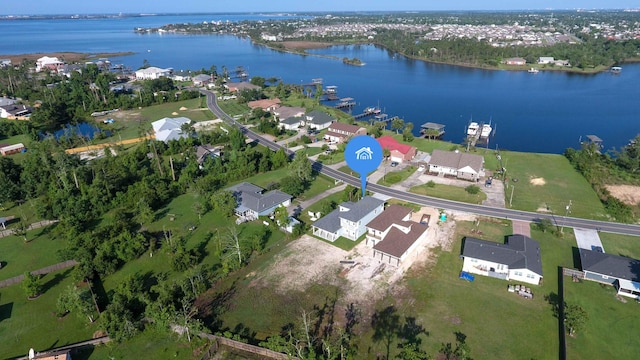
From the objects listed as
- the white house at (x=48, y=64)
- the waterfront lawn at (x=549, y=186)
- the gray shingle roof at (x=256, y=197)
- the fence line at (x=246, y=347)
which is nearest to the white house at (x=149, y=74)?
the white house at (x=48, y=64)

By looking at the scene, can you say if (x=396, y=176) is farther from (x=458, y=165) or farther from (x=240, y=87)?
(x=240, y=87)

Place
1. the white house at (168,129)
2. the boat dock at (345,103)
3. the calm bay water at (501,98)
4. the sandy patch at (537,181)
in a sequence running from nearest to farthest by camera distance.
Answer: the sandy patch at (537,181)
the white house at (168,129)
the calm bay water at (501,98)
the boat dock at (345,103)

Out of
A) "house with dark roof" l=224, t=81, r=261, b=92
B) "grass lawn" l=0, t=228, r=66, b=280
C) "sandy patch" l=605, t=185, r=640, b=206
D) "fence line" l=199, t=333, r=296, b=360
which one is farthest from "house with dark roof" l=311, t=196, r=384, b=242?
"house with dark roof" l=224, t=81, r=261, b=92

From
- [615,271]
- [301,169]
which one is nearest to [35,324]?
[301,169]

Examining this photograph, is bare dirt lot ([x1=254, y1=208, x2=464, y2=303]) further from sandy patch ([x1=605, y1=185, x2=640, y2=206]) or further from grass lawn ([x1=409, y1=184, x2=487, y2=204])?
sandy patch ([x1=605, y1=185, x2=640, y2=206])

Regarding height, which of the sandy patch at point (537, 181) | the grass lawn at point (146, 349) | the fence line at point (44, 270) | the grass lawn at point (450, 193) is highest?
the sandy patch at point (537, 181)

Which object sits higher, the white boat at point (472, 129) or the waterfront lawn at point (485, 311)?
the white boat at point (472, 129)

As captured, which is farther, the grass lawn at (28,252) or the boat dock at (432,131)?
the boat dock at (432,131)

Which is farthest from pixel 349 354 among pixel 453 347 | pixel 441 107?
pixel 441 107

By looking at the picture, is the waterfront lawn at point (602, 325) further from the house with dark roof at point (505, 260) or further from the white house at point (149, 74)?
the white house at point (149, 74)
